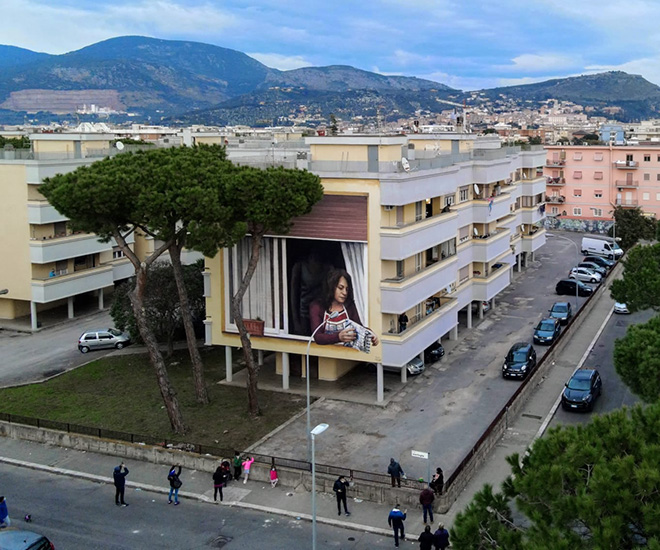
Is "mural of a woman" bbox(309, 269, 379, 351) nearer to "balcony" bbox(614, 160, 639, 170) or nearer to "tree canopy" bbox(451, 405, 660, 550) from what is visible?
"tree canopy" bbox(451, 405, 660, 550)

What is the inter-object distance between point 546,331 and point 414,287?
47.0 feet

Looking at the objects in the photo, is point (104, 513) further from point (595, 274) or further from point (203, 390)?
point (595, 274)

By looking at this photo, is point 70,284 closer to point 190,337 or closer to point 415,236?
point 190,337

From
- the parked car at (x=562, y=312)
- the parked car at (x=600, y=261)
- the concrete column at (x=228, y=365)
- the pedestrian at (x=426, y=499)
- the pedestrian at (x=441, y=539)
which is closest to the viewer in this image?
the pedestrian at (x=441, y=539)

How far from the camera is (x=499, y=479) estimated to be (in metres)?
27.4

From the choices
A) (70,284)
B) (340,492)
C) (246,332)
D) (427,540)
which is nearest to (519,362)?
(246,332)

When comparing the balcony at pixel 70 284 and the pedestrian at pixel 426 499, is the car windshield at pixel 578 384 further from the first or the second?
the balcony at pixel 70 284

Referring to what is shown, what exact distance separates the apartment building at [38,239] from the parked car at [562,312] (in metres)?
32.6

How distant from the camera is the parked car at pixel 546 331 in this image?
46.0m

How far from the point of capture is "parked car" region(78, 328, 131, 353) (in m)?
45.8

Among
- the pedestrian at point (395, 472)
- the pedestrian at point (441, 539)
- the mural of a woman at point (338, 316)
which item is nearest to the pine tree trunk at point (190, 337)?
the mural of a woman at point (338, 316)

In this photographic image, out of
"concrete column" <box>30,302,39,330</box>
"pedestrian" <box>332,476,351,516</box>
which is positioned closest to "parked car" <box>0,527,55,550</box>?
"pedestrian" <box>332,476,351,516</box>

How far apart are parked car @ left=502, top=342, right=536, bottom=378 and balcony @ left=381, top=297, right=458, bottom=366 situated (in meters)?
3.90

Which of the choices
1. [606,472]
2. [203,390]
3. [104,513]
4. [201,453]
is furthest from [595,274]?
[606,472]
